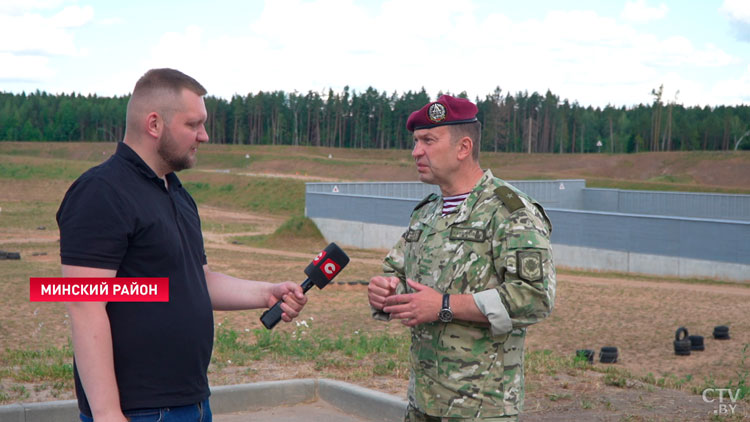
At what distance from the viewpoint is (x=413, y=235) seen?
12.3ft

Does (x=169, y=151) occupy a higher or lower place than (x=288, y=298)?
higher

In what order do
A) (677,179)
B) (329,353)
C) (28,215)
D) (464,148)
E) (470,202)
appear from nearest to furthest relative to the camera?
1. (470,202)
2. (464,148)
3. (329,353)
4. (28,215)
5. (677,179)

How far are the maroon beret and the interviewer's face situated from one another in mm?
1070

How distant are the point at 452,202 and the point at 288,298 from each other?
88cm

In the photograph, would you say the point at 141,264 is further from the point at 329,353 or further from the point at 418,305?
the point at 329,353

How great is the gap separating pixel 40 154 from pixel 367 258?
316 ft

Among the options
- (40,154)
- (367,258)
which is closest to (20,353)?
(367,258)

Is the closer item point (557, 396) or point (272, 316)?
point (272, 316)

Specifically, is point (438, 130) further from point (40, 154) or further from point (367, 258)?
point (40, 154)

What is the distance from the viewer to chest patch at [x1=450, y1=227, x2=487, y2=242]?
3365 millimetres

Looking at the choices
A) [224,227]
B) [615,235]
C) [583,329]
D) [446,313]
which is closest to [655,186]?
[224,227]
